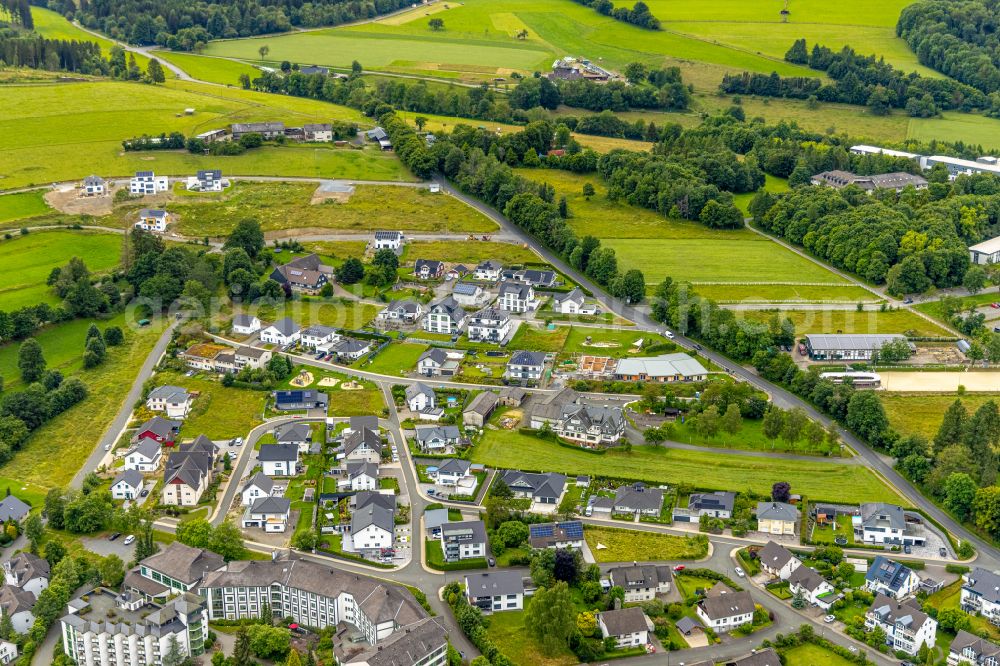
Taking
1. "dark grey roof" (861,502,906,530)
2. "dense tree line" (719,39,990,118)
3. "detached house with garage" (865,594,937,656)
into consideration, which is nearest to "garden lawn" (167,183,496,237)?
"dark grey roof" (861,502,906,530)

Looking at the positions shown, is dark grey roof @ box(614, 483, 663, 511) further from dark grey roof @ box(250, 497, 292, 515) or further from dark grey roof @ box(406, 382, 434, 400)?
dark grey roof @ box(250, 497, 292, 515)

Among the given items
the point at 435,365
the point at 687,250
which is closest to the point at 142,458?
the point at 435,365

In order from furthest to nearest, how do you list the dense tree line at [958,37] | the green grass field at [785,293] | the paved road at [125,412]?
the dense tree line at [958,37], the green grass field at [785,293], the paved road at [125,412]

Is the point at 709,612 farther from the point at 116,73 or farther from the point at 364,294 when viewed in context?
the point at 116,73

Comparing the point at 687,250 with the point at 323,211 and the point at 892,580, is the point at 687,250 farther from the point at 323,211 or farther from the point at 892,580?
the point at 892,580

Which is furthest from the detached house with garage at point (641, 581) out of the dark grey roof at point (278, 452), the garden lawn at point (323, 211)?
the garden lawn at point (323, 211)

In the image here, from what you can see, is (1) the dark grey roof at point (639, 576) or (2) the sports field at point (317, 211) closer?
(1) the dark grey roof at point (639, 576)

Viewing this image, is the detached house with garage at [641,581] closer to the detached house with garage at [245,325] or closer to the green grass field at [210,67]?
the detached house with garage at [245,325]
